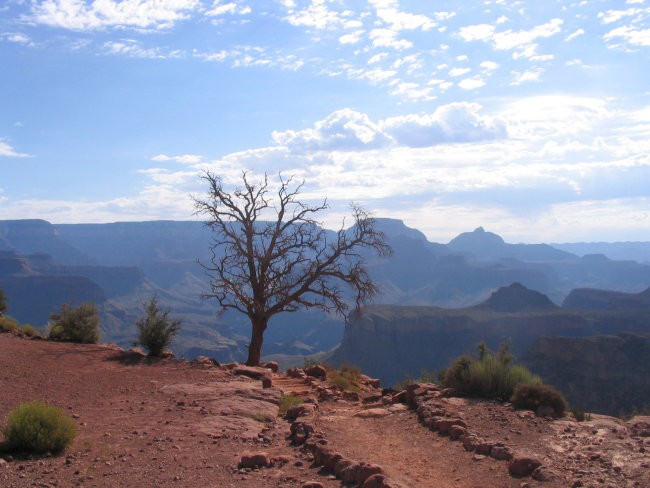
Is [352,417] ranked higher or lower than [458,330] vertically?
higher

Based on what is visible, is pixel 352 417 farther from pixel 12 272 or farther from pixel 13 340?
pixel 12 272

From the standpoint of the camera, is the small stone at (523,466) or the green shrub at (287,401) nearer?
the small stone at (523,466)

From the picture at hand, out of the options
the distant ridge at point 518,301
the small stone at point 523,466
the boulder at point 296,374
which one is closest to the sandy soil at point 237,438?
the small stone at point 523,466

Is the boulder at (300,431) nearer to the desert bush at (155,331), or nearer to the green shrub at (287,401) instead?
the green shrub at (287,401)

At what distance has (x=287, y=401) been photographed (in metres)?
13.2

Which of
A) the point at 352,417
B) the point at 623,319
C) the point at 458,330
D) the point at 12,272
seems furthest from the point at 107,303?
the point at 352,417

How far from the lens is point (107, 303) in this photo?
12775 centimetres

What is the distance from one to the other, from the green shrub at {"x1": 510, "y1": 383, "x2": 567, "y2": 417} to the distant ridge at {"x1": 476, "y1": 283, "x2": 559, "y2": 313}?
282 feet

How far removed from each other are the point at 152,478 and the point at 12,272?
134136 millimetres

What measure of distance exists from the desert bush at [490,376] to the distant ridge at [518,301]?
84.4 m

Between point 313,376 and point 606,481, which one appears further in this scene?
point 313,376

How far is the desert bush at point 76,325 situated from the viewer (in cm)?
2016

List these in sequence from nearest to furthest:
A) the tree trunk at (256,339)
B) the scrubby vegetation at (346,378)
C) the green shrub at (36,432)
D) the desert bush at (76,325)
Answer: the green shrub at (36,432) < the scrubby vegetation at (346,378) < the desert bush at (76,325) < the tree trunk at (256,339)

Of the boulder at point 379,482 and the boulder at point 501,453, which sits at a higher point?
the boulder at point 379,482
